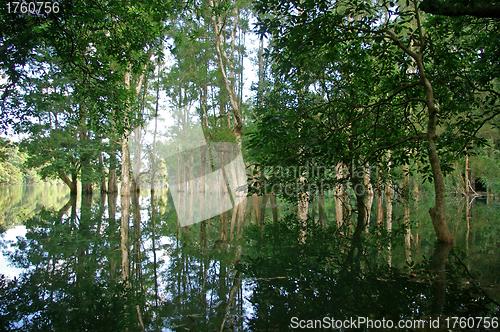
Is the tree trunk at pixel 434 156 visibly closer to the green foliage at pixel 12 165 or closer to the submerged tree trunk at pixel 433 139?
the submerged tree trunk at pixel 433 139

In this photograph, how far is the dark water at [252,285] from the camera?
268cm

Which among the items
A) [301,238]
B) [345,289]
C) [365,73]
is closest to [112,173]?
[301,238]

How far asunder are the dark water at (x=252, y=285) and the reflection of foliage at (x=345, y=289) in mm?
11

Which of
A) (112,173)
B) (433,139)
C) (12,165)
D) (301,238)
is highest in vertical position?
(12,165)

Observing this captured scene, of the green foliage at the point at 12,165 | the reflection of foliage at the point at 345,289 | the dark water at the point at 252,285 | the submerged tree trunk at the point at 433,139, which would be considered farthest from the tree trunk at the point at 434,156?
the green foliage at the point at 12,165

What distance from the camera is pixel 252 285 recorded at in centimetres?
367

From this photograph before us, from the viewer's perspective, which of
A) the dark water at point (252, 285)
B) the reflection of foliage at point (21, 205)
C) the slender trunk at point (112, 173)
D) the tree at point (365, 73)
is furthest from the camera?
the slender trunk at point (112, 173)

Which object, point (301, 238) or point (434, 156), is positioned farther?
point (301, 238)

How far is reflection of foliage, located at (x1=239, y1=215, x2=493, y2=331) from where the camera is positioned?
108 inches

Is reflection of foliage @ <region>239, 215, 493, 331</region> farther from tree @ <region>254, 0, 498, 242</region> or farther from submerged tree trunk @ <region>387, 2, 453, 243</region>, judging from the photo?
tree @ <region>254, 0, 498, 242</region>

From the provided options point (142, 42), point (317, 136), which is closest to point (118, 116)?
point (142, 42)

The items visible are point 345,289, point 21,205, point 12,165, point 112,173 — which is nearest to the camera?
point 345,289

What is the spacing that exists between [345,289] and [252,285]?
3.52 ft

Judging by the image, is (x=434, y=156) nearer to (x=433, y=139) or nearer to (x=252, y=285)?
(x=433, y=139)
